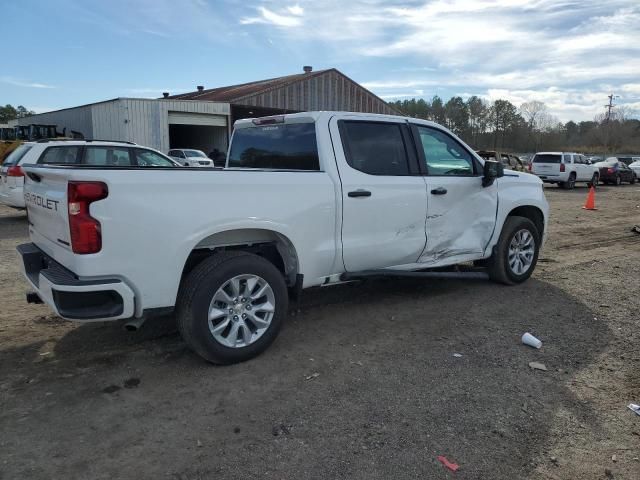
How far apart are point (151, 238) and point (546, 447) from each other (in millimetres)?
2823

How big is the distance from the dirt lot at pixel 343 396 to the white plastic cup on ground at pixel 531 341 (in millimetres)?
95

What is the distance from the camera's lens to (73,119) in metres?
34.1

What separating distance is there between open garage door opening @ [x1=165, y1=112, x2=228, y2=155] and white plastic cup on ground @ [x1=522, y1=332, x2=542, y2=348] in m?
24.5

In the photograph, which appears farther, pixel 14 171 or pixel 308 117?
pixel 14 171

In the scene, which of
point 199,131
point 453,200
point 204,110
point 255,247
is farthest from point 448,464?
point 199,131

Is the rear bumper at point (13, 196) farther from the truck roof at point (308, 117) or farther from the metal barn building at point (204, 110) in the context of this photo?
the metal barn building at point (204, 110)

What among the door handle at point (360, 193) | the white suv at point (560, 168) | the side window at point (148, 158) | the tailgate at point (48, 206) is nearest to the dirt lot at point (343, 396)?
the tailgate at point (48, 206)

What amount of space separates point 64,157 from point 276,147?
6.97 meters

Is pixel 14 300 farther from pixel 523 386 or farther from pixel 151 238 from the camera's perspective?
pixel 523 386

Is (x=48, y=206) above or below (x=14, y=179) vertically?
above

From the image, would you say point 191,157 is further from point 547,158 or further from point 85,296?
point 85,296

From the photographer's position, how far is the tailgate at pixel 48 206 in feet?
11.0

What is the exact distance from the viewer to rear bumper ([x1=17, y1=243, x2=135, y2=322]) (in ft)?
10.6

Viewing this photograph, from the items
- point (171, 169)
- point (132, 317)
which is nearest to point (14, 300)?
point (132, 317)
